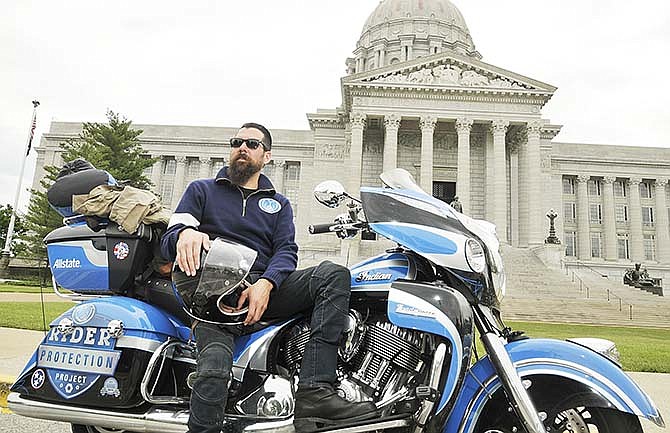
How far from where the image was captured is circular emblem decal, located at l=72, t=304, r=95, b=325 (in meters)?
2.40

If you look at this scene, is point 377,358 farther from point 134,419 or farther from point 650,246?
point 650,246

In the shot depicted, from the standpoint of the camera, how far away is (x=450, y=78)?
33.1m

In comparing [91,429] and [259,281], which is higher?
[259,281]

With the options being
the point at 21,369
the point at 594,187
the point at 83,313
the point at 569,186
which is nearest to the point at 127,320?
the point at 83,313

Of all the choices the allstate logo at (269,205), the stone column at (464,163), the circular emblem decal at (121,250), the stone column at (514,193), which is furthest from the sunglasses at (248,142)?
the stone column at (514,193)

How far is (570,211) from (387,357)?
4511 cm

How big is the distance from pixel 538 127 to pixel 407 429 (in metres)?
34.0

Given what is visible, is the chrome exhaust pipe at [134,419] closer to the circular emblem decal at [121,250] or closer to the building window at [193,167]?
the circular emblem decal at [121,250]

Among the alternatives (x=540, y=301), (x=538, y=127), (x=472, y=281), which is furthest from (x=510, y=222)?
(x=472, y=281)

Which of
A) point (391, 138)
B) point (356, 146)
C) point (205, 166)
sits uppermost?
point (391, 138)

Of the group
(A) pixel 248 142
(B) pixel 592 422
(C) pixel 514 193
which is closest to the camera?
(B) pixel 592 422

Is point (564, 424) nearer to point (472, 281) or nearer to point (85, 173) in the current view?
point (472, 281)

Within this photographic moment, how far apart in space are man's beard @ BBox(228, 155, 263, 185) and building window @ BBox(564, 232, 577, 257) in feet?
143

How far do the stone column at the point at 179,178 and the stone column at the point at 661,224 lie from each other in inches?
1631
